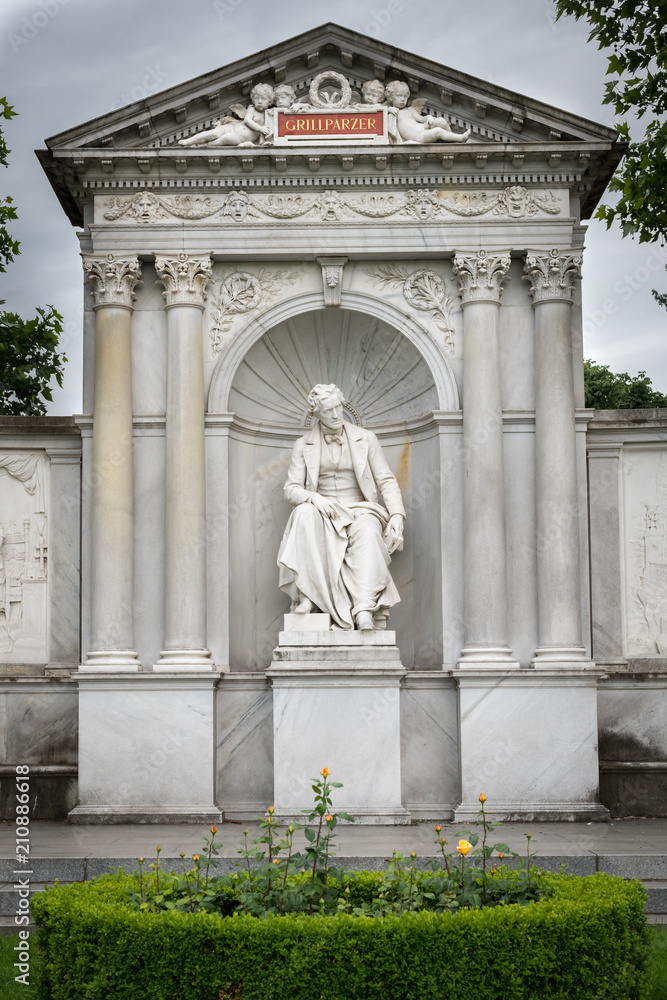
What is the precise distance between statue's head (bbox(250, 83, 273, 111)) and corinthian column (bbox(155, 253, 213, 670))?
1.93 m

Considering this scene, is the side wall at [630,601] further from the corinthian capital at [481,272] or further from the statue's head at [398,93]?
the statue's head at [398,93]

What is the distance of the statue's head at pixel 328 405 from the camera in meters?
14.0

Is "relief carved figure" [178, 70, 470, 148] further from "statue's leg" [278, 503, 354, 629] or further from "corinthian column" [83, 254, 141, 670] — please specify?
"statue's leg" [278, 503, 354, 629]

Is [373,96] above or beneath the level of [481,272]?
Result: above

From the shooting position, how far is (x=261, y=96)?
1430 cm

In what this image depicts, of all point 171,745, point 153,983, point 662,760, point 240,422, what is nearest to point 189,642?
point 171,745

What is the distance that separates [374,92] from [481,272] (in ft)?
8.21

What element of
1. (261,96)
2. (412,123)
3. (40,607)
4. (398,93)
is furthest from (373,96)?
(40,607)

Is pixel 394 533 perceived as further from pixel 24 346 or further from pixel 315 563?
pixel 24 346

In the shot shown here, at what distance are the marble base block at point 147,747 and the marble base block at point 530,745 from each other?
2.83m

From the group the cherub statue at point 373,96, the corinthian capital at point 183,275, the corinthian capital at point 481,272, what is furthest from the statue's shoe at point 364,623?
the cherub statue at point 373,96

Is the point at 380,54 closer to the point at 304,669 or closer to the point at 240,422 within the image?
the point at 240,422

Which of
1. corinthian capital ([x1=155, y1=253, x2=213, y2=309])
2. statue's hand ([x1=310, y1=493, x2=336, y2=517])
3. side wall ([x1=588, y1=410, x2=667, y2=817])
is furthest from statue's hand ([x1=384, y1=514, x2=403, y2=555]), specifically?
corinthian capital ([x1=155, y1=253, x2=213, y2=309])

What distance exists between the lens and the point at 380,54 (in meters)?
14.3
